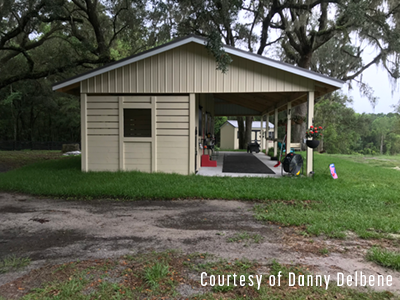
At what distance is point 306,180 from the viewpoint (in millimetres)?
6801

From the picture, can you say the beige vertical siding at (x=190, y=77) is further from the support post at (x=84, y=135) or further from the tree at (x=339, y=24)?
the tree at (x=339, y=24)

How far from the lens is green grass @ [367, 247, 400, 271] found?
267cm

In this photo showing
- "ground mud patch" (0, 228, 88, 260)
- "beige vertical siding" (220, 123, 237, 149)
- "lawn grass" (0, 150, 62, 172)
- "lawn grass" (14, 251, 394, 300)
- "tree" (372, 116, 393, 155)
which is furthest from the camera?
"tree" (372, 116, 393, 155)

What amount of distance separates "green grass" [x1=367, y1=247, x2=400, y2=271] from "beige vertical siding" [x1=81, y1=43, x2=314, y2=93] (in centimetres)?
498

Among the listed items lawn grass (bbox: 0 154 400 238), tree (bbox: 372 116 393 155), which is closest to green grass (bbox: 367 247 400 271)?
lawn grass (bbox: 0 154 400 238)

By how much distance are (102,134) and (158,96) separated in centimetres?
186

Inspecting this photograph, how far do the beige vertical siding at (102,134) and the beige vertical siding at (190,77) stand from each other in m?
0.41

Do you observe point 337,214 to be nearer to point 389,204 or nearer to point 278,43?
point 389,204

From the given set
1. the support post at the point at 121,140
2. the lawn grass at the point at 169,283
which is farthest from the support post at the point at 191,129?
the lawn grass at the point at 169,283

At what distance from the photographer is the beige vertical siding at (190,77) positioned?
725 cm

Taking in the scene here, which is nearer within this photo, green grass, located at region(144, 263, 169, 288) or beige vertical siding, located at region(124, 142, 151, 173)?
green grass, located at region(144, 263, 169, 288)

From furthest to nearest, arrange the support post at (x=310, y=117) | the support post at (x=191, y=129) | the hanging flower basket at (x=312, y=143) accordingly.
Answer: the support post at (x=191, y=129) < the support post at (x=310, y=117) < the hanging flower basket at (x=312, y=143)

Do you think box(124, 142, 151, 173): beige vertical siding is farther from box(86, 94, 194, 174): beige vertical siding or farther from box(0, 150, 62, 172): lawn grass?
box(0, 150, 62, 172): lawn grass

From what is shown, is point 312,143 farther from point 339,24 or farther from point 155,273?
point 339,24
